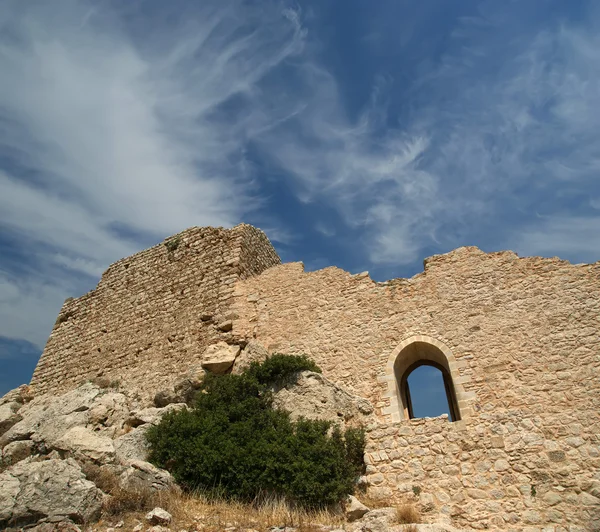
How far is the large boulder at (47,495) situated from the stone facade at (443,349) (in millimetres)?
4459

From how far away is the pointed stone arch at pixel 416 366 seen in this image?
30.2ft

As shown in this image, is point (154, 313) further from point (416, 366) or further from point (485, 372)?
point (485, 372)

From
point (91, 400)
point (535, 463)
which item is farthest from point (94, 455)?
point (535, 463)

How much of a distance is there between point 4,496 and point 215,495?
3.01 m

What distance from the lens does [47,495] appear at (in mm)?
6965

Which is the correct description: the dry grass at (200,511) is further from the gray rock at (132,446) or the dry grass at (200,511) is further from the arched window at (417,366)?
the arched window at (417,366)

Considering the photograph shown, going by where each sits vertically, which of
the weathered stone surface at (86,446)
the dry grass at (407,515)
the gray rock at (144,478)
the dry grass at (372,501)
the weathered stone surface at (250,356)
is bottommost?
the dry grass at (407,515)

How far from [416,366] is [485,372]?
1954 mm

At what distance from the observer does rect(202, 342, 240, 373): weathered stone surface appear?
1132cm

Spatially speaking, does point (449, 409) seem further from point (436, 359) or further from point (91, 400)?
point (91, 400)

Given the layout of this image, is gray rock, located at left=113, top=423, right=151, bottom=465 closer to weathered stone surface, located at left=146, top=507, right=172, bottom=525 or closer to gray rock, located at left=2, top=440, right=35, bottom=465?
gray rock, located at left=2, top=440, right=35, bottom=465

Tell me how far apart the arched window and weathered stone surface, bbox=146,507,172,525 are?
4836 mm

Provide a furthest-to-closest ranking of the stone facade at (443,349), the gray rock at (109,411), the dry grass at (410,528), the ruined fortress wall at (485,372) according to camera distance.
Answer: the gray rock at (109,411)
the stone facade at (443,349)
the ruined fortress wall at (485,372)
the dry grass at (410,528)

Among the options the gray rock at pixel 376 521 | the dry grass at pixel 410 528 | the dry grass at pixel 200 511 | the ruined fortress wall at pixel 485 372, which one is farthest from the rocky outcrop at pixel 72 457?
the dry grass at pixel 410 528
